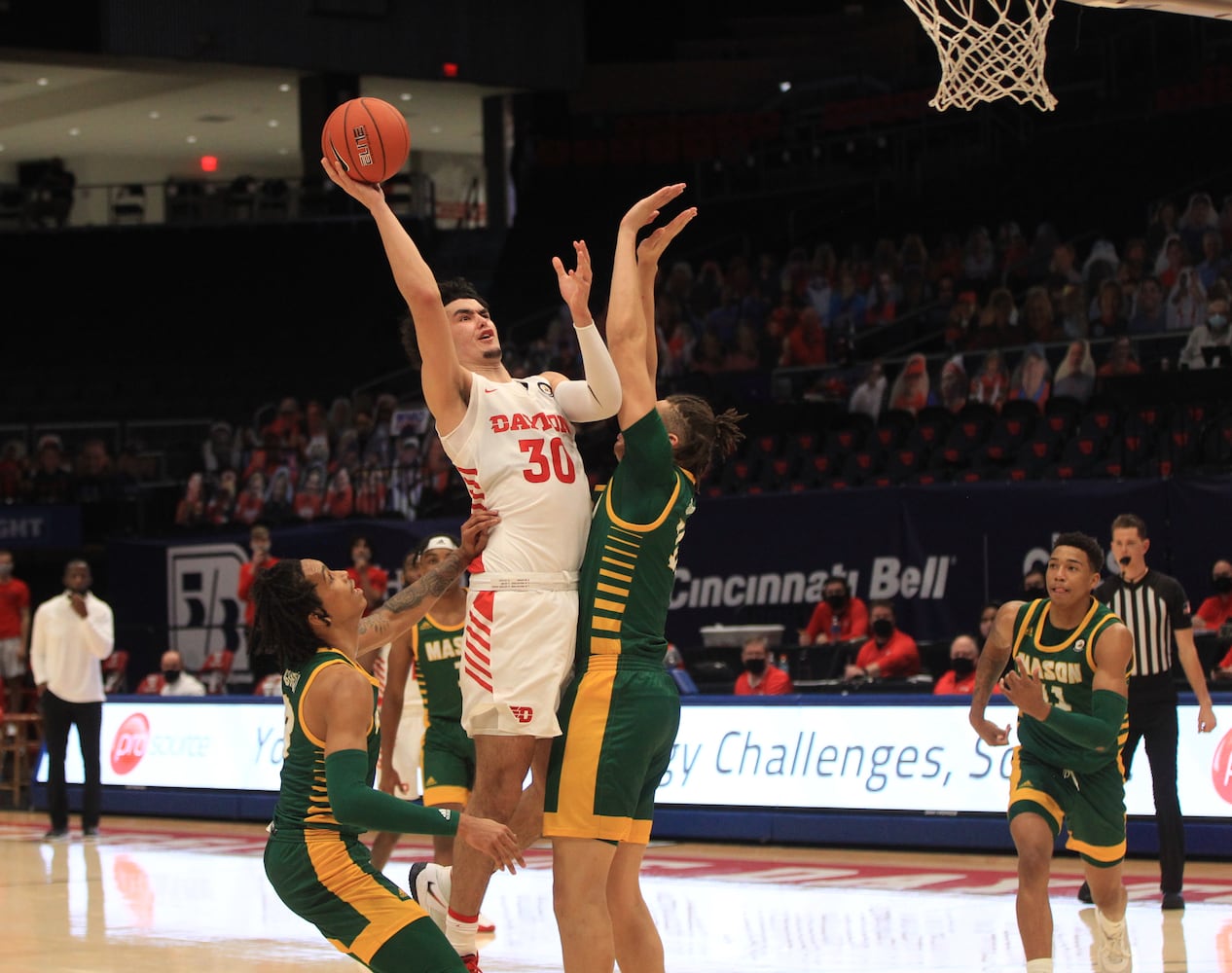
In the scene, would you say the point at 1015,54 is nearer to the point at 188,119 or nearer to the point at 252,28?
the point at 252,28

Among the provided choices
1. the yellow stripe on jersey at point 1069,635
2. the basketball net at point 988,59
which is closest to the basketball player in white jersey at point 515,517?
the yellow stripe on jersey at point 1069,635

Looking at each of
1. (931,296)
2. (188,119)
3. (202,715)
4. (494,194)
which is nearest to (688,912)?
(202,715)

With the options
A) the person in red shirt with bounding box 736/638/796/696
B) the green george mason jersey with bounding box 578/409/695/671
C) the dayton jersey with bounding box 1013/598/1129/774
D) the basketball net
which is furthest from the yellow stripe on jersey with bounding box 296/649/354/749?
the person in red shirt with bounding box 736/638/796/696

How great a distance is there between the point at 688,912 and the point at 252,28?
1808cm

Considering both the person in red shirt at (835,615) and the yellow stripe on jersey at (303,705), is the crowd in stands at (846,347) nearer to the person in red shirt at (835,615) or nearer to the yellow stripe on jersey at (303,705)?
the person in red shirt at (835,615)

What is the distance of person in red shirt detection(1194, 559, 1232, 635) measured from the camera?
1188 centimetres

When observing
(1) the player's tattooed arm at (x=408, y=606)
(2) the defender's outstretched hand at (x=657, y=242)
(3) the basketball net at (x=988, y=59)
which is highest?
(3) the basketball net at (x=988, y=59)

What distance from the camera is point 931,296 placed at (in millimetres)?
19016

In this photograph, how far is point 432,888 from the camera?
211 inches

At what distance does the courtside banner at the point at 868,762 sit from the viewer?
32.3ft

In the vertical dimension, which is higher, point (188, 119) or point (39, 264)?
point (188, 119)

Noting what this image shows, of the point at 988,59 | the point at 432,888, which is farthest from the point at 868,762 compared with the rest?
the point at 432,888

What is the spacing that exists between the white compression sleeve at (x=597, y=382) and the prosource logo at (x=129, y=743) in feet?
34.2

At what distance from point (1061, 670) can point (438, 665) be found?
296cm
